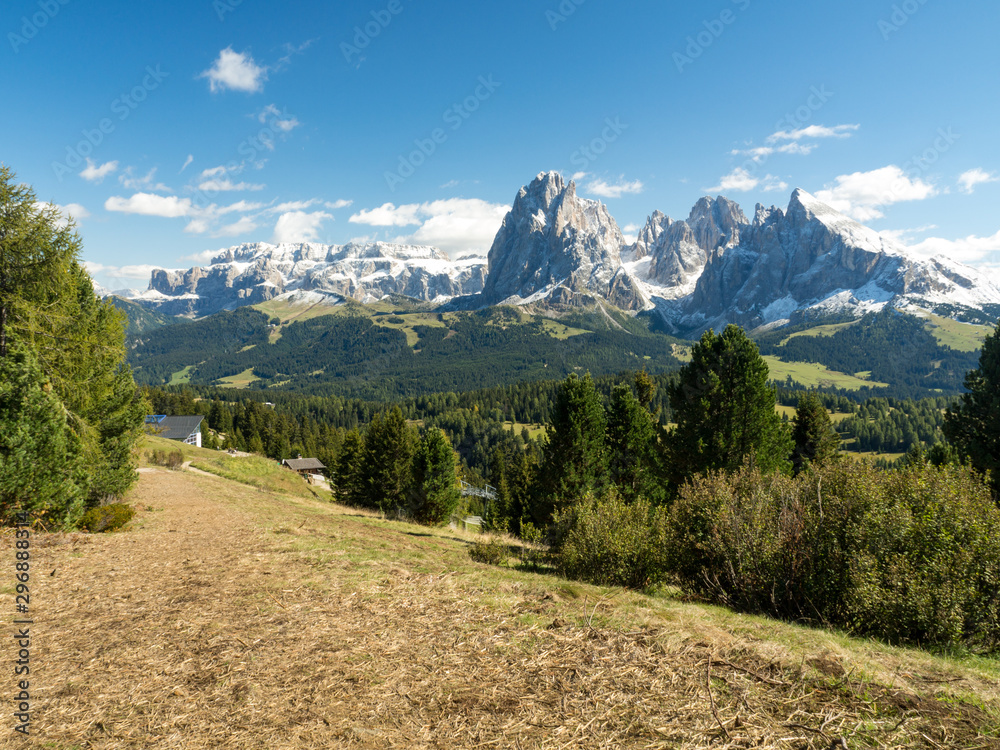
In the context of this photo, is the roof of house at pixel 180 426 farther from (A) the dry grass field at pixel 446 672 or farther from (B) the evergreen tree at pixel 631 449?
(A) the dry grass field at pixel 446 672

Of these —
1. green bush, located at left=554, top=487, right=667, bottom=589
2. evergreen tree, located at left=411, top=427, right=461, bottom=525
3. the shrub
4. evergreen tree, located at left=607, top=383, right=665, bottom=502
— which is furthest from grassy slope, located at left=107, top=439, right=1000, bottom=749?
evergreen tree, located at left=411, top=427, right=461, bottom=525

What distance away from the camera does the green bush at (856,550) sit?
28.7 ft

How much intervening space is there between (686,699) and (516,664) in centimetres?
239

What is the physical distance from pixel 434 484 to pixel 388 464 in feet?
21.2

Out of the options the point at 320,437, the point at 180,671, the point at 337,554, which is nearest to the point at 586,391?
the point at 337,554

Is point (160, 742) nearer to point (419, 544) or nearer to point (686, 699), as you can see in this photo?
point (686, 699)

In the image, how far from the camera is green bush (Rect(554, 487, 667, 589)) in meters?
13.1

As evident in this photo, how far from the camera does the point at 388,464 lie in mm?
45875

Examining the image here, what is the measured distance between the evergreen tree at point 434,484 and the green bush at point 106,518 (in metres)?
26.1

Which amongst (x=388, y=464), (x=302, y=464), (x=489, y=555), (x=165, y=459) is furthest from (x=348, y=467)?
(x=302, y=464)

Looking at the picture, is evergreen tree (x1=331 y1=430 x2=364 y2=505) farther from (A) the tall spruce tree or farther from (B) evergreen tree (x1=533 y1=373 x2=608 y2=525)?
(A) the tall spruce tree

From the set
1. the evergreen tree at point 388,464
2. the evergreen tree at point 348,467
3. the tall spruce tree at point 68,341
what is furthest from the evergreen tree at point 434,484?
the tall spruce tree at point 68,341

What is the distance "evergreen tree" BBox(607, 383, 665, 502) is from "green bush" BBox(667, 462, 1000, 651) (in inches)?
704

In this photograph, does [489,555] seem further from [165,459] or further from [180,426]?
[180,426]
